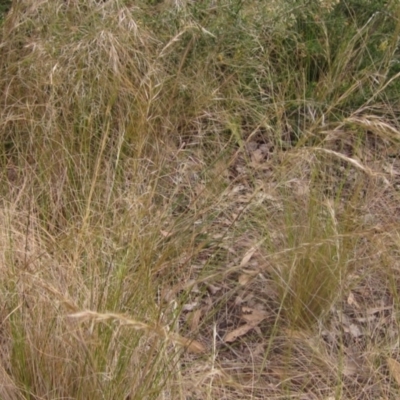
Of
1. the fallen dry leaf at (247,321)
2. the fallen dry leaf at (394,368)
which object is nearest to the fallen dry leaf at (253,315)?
the fallen dry leaf at (247,321)

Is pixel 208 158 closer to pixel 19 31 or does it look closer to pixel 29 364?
pixel 19 31

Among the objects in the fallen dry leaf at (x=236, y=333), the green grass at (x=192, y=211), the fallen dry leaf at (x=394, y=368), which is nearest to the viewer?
A: the green grass at (x=192, y=211)

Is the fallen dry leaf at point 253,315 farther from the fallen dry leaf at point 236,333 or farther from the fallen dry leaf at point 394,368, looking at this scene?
the fallen dry leaf at point 394,368

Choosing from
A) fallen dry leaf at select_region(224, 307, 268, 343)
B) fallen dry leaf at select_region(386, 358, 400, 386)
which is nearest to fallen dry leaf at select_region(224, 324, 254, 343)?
fallen dry leaf at select_region(224, 307, 268, 343)

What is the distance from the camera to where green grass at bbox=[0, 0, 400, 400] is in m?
2.32

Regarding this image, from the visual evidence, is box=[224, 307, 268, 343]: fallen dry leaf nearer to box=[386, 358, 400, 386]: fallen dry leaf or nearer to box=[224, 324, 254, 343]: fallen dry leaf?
box=[224, 324, 254, 343]: fallen dry leaf

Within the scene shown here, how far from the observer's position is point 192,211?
10.4 feet

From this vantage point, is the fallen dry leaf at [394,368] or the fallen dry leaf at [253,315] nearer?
the fallen dry leaf at [394,368]

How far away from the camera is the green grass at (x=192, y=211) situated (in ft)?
7.61

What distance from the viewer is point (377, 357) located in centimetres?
273

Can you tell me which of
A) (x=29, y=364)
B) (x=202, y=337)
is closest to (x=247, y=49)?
(x=202, y=337)

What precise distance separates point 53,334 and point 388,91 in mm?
2469

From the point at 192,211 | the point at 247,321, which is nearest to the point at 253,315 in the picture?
the point at 247,321

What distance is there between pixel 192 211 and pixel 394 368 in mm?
1035
